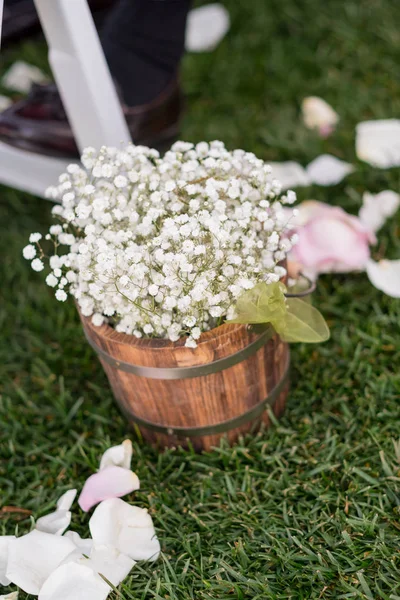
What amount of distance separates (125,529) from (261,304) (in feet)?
1.79

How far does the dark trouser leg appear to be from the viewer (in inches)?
91.2

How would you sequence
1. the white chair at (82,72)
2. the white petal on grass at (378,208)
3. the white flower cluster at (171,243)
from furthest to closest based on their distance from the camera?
1. the white petal on grass at (378,208)
2. the white chair at (82,72)
3. the white flower cluster at (171,243)

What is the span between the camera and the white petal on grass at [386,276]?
1.82 meters

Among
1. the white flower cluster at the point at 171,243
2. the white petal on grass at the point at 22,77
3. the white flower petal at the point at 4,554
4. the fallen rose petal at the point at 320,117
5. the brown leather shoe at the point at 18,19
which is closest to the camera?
the white flower cluster at the point at 171,243

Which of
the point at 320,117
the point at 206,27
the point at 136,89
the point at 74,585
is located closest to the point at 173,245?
the point at 74,585

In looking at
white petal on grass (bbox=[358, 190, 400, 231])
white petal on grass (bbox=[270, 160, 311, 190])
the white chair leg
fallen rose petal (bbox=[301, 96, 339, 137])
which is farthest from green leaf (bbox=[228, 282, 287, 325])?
fallen rose petal (bbox=[301, 96, 339, 137])

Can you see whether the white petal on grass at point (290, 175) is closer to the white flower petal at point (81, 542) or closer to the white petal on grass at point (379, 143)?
the white petal on grass at point (379, 143)

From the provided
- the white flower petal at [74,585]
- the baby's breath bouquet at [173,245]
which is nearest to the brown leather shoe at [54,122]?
the baby's breath bouquet at [173,245]

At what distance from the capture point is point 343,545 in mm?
1396

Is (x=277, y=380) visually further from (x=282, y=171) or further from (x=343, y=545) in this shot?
(x=282, y=171)

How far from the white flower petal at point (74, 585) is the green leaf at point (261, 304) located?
1.80 feet

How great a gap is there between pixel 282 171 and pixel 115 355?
1109 mm

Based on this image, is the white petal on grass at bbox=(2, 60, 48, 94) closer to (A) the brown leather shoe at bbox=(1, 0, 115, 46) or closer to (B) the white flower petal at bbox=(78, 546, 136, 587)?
(A) the brown leather shoe at bbox=(1, 0, 115, 46)

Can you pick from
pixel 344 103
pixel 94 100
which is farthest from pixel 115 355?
pixel 344 103
